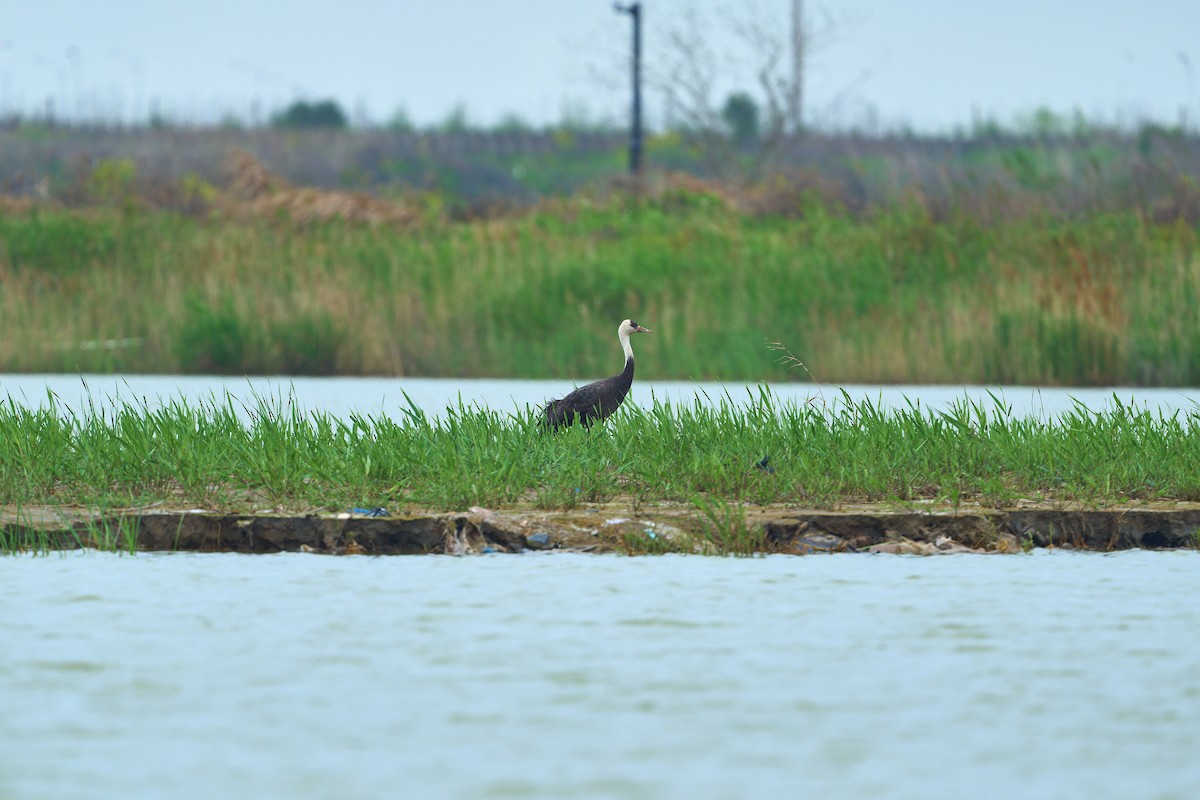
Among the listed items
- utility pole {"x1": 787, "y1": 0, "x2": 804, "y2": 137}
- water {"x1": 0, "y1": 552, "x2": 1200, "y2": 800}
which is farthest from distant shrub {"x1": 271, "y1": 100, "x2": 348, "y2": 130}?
water {"x1": 0, "y1": 552, "x2": 1200, "y2": 800}

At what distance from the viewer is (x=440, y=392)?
54.9 feet

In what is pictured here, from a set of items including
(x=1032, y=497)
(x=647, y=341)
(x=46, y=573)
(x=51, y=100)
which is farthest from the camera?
(x=51, y=100)

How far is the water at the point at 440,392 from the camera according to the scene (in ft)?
48.6

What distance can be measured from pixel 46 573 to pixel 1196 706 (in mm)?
4171

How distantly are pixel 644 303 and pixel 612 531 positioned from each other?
12.2 meters

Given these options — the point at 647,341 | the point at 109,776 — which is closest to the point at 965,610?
the point at 109,776

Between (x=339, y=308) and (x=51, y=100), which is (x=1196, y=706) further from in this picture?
(x=51, y=100)

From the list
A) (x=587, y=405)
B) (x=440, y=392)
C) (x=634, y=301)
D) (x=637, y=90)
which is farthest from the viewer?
(x=637, y=90)

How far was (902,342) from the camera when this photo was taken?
1719cm

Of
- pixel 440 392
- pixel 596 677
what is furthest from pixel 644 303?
pixel 596 677

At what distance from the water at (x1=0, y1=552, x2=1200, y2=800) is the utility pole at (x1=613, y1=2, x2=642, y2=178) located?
26.9 meters

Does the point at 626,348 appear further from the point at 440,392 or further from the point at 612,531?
the point at 440,392

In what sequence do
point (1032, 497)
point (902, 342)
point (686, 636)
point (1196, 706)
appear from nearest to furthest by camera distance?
point (1196, 706)
point (686, 636)
point (1032, 497)
point (902, 342)

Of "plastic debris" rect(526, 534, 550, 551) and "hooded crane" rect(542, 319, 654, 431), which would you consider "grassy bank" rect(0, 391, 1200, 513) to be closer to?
"hooded crane" rect(542, 319, 654, 431)
